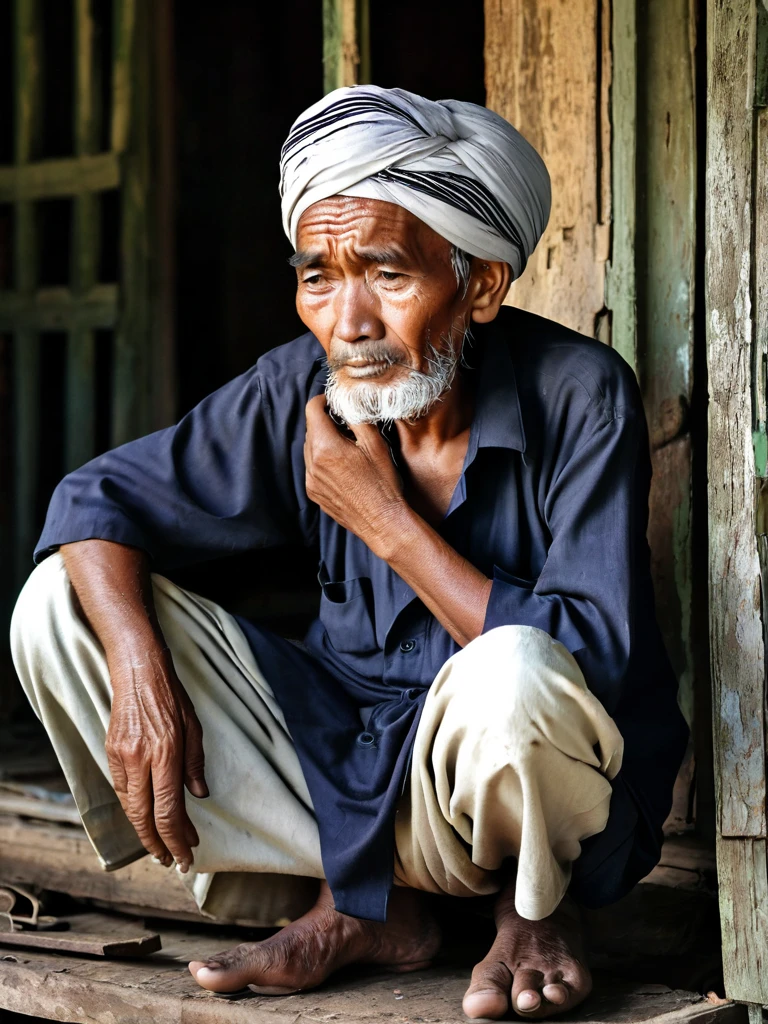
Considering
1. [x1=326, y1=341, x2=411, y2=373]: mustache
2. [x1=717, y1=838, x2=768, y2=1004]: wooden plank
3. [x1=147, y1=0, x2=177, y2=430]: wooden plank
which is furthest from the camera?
[x1=147, y1=0, x2=177, y2=430]: wooden plank

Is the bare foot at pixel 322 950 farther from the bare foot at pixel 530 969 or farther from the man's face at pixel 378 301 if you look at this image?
the man's face at pixel 378 301

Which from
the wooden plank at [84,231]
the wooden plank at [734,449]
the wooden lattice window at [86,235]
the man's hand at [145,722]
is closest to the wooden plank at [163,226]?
the wooden lattice window at [86,235]

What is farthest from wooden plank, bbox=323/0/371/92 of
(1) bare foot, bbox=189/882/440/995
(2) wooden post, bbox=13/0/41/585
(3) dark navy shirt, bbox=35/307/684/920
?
(1) bare foot, bbox=189/882/440/995

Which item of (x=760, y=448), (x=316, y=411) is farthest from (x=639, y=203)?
(x=316, y=411)

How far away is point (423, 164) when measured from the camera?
2.25 m

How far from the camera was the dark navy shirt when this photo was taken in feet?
7.01

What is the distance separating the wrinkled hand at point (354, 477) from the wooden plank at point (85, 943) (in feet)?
3.17

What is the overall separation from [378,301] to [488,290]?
10.2 inches

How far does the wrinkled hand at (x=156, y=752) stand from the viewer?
2.18 m

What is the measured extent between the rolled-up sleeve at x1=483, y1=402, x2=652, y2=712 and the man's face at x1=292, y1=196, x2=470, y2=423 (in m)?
0.33

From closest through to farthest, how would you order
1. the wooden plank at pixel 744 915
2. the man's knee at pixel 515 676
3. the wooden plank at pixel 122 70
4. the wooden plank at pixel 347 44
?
the man's knee at pixel 515 676, the wooden plank at pixel 744 915, the wooden plank at pixel 347 44, the wooden plank at pixel 122 70

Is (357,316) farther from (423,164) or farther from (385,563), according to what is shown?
(385,563)

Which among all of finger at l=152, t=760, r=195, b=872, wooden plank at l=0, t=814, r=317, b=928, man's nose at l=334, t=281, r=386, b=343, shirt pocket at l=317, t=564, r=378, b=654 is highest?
man's nose at l=334, t=281, r=386, b=343

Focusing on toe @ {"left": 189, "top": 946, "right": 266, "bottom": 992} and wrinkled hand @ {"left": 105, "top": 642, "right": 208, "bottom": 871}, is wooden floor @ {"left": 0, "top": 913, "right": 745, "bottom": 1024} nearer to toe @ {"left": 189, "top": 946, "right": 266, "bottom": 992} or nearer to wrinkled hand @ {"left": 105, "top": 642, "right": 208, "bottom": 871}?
→ toe @ {"left": 189, "top": 946, "right": 266, "bottom": 992}
